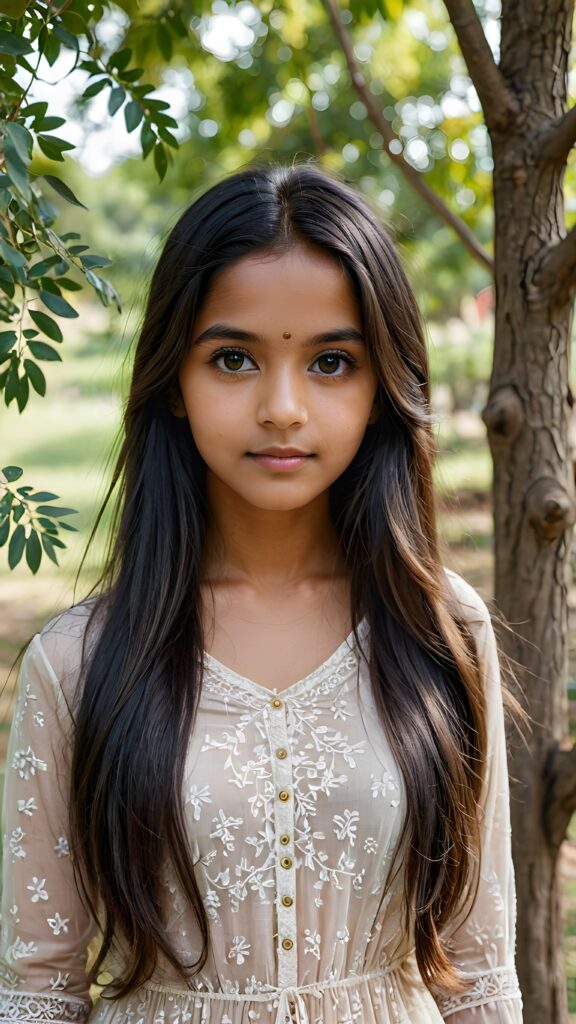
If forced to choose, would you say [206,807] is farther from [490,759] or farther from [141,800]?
[490,759]

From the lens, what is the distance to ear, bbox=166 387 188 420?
171 centimetres

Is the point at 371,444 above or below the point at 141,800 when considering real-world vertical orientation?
above

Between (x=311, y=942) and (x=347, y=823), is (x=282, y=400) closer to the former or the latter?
(x=347, y=823)

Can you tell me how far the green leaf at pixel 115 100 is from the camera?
6.22 ft

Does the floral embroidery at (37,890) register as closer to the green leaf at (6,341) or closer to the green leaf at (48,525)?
the green leaf at (48,525)

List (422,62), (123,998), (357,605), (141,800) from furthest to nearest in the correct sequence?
(422,62) < (357,605) < (123,998) < (141,800)

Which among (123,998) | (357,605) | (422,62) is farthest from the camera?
(422,62)

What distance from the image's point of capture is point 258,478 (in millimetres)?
1564

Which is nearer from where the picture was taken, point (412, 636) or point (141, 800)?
point (141, 800)

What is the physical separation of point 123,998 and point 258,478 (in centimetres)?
77

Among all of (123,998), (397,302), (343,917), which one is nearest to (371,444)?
(397,302)

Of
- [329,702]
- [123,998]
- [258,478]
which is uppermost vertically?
[258,478]

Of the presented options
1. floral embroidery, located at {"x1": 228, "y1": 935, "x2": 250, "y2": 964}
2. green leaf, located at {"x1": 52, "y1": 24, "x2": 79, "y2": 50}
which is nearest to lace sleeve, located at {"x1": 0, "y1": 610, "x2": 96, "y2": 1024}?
floral embroidery, located at {"x1": 228, "y1": 935, "x2": 250, "y2": 964}

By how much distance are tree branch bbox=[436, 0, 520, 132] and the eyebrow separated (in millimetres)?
709
